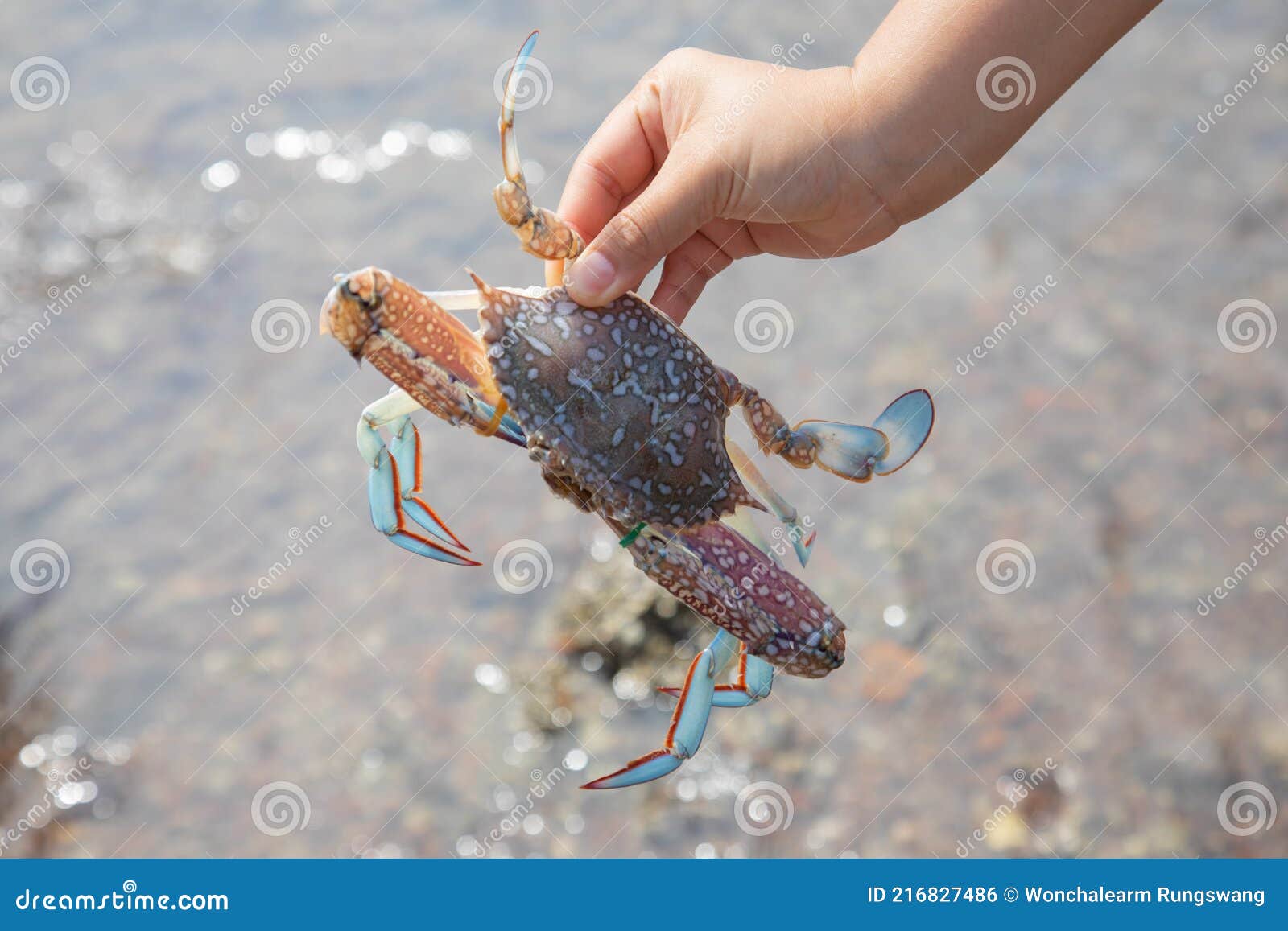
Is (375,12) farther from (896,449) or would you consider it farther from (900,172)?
(896,449)

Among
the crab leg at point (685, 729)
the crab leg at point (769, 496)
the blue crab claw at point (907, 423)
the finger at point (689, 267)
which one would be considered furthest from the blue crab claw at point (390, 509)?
the finger at point (689, 267)

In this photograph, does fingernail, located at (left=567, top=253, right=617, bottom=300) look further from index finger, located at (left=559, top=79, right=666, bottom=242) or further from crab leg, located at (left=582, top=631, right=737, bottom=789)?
crab leg, located at (left=582, top=631, right=737, bottom=789)

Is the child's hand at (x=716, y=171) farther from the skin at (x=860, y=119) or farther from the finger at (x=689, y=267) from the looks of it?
the finger at (x=689, y=267)

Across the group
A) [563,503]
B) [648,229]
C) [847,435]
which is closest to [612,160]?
[648,229]

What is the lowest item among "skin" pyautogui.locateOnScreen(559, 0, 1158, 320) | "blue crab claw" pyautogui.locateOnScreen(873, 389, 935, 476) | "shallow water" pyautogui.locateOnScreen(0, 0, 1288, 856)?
"shallow water" pyautogui.locateOnScreen(0, 0, 1288, 856)

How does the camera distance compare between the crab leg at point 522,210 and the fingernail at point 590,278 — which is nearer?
the crab leg at point 522,210

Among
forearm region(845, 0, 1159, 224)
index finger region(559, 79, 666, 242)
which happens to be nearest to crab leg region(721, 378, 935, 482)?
forearm region(845, 0, 1159, 224)

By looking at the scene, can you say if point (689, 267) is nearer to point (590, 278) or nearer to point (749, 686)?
point (590, 278)
